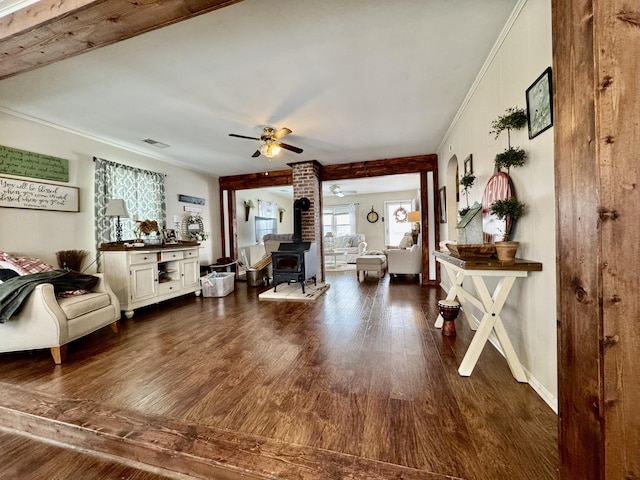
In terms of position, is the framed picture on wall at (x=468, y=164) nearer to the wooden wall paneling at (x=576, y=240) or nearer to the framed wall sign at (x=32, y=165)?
the wooden wall paneling at (x=576, y=240)

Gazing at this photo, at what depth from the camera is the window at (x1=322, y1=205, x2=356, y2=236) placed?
32.2 ft

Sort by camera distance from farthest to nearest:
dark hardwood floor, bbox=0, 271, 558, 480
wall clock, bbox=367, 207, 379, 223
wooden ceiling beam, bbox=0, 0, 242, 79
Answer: wall clock, bbox=367, 207, 379, 223, wooden ceiling beam, bbox=0, 0, 242, 79, dark hardwood floor, bbox=0, 271, 558, 480

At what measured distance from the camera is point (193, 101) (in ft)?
9.05

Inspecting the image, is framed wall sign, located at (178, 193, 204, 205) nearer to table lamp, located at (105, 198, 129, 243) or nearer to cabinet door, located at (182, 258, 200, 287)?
cabinet door, located at (182, 258, 200, 287)

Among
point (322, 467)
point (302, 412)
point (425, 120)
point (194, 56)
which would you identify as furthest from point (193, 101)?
point (322, 467)

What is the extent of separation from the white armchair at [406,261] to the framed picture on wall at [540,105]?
12.6 feet

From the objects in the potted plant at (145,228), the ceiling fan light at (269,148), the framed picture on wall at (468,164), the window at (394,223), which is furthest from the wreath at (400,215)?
the potted plant at (145,228)

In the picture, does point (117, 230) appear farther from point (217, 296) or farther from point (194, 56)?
point (194, 56)

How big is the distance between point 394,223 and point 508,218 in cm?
770

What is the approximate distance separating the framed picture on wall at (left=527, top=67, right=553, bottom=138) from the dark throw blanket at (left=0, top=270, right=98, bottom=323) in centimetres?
378

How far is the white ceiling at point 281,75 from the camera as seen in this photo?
5.71ft

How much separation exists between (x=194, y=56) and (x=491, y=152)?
2556 millimetres

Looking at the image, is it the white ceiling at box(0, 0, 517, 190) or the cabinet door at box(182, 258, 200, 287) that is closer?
the white ceiling at box(0, 0, 517, 190)

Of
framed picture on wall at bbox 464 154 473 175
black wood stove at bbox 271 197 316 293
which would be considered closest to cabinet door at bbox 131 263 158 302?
black wood stove at bbox 271 197 316 293
